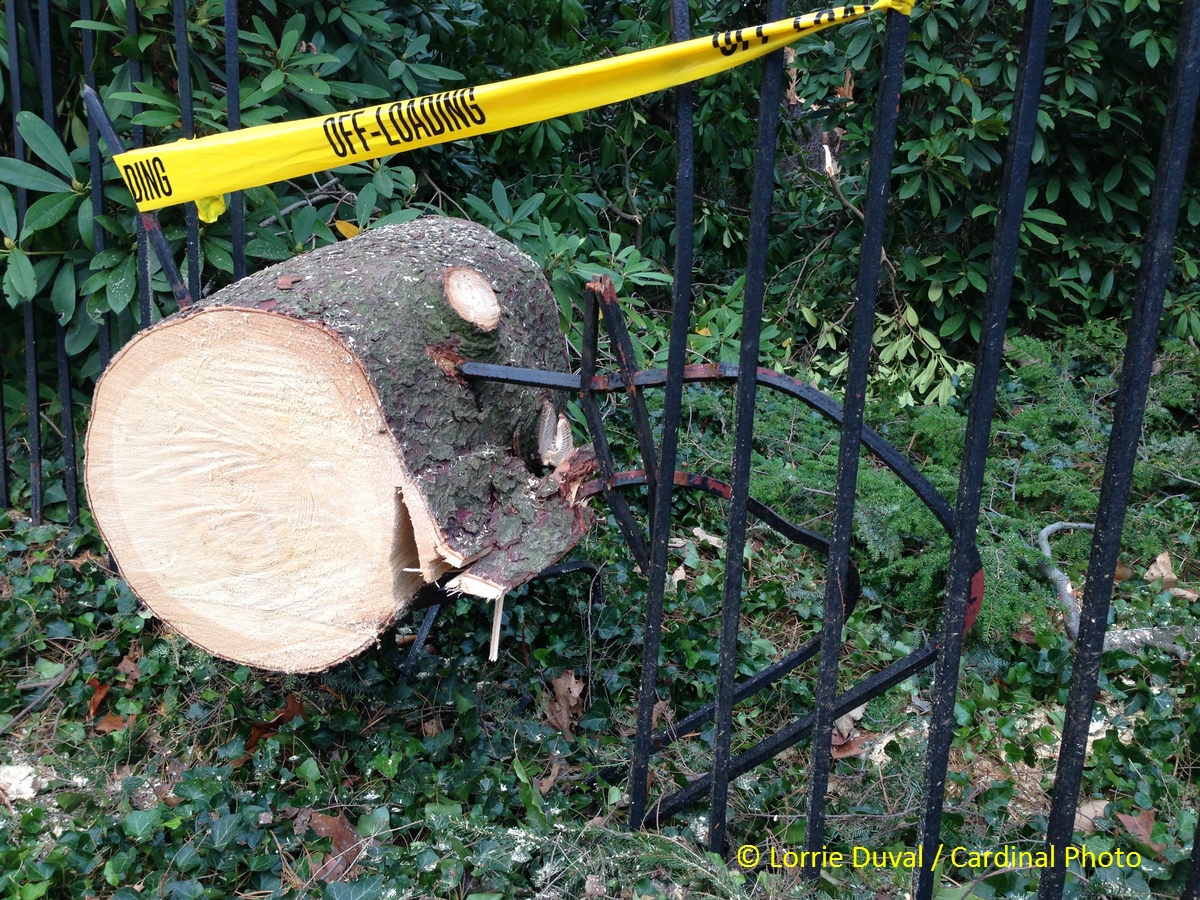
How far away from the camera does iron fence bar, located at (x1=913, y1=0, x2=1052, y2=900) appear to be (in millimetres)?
1217

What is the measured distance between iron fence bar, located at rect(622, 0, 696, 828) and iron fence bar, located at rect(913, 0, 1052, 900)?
1.53ft

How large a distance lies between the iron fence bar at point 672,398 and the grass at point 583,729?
0.60 ft

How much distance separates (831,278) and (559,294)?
2091 mm

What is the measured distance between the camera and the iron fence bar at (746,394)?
1405mm

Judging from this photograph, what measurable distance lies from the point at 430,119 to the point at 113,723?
1833 millimetres

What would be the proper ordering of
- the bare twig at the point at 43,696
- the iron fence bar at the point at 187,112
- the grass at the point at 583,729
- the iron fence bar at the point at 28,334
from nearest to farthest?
the grass at the point at 583,729
the bare twig at the point at 43,696
the iron fence bar at the point at 187,112
the iron fence bar at the point at 28,334

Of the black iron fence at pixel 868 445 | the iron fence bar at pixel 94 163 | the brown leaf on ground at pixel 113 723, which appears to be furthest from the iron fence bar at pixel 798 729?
the iron fence bar at pixel 94 163

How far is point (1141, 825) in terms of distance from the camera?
1875mm

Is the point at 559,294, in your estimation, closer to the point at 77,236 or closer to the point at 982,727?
the point at 77,236

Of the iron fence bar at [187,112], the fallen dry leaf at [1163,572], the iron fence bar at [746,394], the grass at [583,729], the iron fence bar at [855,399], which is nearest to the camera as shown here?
the iron fence bar at [855,399]

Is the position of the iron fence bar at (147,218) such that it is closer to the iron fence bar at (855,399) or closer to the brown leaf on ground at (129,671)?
the brown leaf on ground at (129,671)

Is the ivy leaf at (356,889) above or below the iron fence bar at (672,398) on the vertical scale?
below

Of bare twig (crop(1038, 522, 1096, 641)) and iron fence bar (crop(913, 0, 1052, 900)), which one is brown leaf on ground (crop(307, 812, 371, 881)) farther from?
bare twig (crop(1038, 522, 1096, 641))

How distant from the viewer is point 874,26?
400 cm
